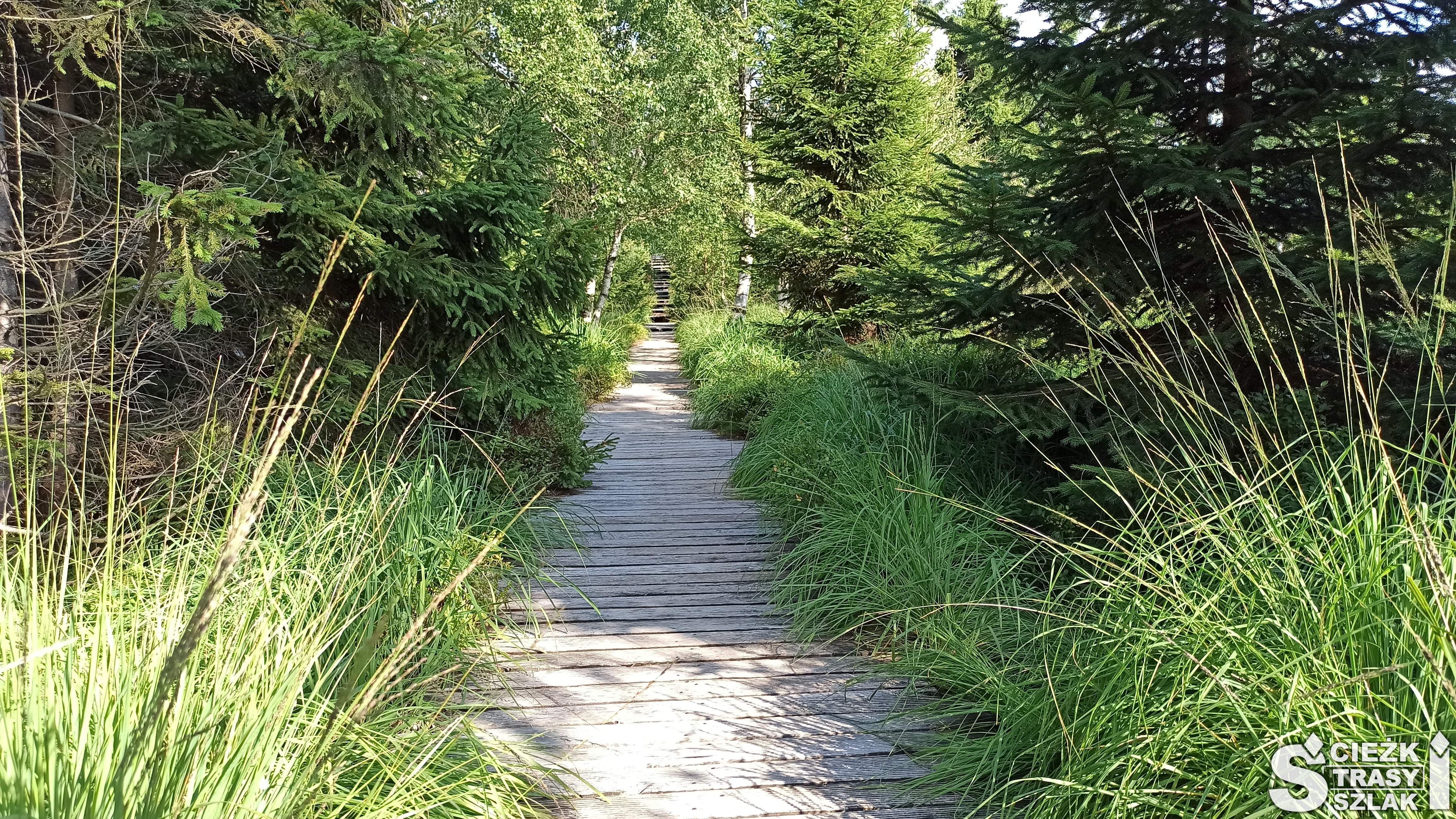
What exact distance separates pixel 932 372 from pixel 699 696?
2.76 m

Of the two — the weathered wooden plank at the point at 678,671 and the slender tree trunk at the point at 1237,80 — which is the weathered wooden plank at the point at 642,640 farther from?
the slender tree trunk at the point at 1237,80

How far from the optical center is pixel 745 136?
62.0 feet

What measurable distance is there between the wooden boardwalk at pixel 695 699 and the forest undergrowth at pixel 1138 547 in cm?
20

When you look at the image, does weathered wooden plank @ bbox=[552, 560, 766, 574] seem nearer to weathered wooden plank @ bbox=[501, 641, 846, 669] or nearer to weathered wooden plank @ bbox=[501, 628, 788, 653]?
weathered wooden plank @ bbox=[501, 628, 788, 653]

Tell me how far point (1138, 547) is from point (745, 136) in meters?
17.7

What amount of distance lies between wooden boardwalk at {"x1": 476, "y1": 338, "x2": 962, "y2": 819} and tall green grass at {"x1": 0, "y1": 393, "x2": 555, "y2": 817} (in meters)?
0.29

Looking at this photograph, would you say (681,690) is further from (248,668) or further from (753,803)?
(248,668)

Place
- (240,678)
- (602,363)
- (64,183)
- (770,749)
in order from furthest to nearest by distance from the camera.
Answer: (602,363) < (64,183) < (770,749) < (240,678)

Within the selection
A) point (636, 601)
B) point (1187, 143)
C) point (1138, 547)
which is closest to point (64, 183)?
point (636, 601)

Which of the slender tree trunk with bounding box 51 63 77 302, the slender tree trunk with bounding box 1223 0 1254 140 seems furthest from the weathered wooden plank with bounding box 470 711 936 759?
the slender tree trunk with bounding box 1223 0 1254 140

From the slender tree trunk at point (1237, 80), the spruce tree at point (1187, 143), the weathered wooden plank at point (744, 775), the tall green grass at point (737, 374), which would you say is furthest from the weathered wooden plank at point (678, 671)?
the tall green grass at point (737, 374)

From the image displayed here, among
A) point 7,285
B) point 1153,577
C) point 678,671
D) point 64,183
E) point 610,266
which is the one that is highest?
point 610,266

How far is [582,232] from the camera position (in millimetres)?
5102

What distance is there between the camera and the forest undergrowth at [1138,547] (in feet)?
5.94
